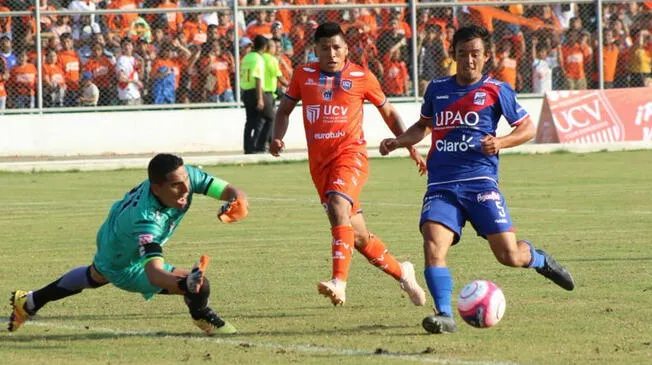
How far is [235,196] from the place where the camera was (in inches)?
331

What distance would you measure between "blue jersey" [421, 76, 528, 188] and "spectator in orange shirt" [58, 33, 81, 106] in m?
19.7

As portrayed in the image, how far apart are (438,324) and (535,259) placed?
1.22 m

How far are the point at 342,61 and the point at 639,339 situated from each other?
3600 millimetres

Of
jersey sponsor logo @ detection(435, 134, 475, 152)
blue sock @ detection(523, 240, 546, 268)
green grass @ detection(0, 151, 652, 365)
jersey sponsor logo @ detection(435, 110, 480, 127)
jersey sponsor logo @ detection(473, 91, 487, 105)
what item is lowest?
green grass @ detection(0, 151, 652, 365)

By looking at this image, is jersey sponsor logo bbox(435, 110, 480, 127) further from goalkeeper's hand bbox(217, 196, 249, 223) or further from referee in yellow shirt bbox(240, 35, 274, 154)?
referee in yellow shirt bbox(240, 35, 274, 154)

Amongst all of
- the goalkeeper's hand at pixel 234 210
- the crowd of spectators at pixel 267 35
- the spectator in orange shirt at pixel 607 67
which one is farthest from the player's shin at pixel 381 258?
the spectator in orange shirt at pixel 607 67

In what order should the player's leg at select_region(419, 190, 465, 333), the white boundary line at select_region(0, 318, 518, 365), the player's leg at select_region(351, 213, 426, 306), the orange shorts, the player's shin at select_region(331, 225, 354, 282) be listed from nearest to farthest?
the white boundary line at select_region(0, 318, 518, 365)
the player's leg at select_region(419, 190, 465, 333)
the player's shin at select_region(331, 225, 354, 282)
the player's leg at select_region(351, 213, 426, 306)
the orange shorts

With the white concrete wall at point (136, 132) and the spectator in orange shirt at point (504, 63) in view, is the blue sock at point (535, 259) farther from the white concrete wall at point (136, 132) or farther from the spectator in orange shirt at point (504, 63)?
the spectator in orange shirt at point (504, 63)

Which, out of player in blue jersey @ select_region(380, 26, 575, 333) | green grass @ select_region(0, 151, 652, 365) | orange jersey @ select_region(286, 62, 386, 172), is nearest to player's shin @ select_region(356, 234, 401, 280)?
green grass @ select_region(0, 151, 652, 365)

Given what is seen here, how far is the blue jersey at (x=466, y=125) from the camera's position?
29.9 feet

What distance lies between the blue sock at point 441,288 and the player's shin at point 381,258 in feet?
3.85

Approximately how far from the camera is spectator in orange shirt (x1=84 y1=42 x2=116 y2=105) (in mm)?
28094

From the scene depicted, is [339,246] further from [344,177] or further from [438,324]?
[438,324]

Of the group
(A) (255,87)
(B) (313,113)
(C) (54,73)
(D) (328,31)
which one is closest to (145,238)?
(B) (313,113)
